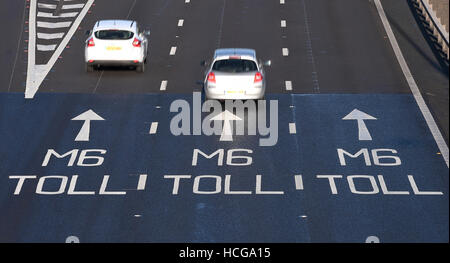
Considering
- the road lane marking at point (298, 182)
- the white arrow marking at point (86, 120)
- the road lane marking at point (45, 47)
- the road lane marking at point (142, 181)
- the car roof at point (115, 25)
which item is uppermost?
the road lane marking at point (298, 182)

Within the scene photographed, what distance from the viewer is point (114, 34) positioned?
3947cm

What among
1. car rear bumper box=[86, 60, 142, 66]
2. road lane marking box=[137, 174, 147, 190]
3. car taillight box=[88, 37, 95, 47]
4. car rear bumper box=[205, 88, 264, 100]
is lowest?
car rear bumper box=[86, 60, 142, 66]

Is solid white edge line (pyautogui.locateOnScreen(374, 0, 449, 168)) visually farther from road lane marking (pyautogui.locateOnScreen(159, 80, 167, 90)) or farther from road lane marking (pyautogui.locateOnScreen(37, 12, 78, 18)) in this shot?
road lane marking (pyautogui.locateOnScreen(37, 12, 78, 18))

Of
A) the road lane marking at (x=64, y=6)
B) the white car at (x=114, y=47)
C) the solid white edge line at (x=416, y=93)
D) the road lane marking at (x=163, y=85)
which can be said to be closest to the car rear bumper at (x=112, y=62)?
the white car at (x=114, y=47)

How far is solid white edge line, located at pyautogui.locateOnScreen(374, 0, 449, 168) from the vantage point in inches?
1251

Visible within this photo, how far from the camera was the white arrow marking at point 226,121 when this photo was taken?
106 feet

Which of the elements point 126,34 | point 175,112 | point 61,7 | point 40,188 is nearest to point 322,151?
point 175,112

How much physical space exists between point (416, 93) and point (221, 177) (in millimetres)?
10110

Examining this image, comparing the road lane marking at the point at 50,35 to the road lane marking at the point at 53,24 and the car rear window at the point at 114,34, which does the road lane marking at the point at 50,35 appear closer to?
the road lane marking at the point at 53,24

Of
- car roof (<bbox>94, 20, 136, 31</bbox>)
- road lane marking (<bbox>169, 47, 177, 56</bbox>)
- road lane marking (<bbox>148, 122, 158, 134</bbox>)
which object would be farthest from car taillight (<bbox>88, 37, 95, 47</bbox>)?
road lane marking (<bbox>148, 122, 158, 134</bbox>)

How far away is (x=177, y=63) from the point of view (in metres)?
40.8

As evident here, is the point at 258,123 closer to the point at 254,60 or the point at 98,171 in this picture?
the point at 254,60

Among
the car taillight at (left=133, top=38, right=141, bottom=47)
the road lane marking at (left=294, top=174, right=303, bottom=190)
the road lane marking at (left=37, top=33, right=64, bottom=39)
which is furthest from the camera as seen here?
the road lane marking at (left=37, top=33, right=64, bottom=39)

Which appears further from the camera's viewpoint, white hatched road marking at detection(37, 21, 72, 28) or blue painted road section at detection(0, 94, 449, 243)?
white hatched road marking at detection(37, 21, 72, 28)
